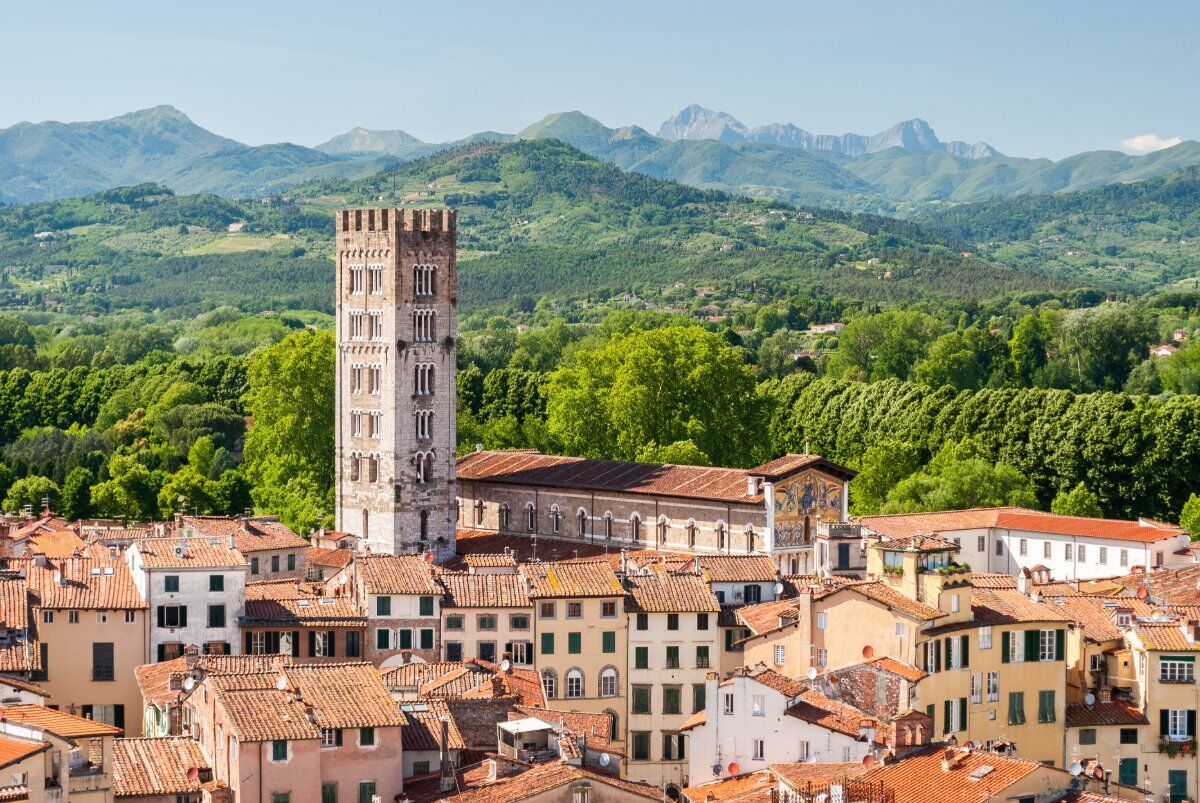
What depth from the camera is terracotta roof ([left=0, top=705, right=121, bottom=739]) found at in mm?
42219

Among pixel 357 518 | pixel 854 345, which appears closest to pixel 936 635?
pixel 357 518

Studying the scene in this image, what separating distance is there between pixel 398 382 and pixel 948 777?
1759 inches

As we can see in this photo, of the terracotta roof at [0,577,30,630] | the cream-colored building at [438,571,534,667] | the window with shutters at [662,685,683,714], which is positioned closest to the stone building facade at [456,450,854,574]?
the window with shutters at [662,685,683,714]

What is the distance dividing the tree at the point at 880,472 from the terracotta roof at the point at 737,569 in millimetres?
33874

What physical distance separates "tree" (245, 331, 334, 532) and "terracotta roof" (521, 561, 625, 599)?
3998 cm

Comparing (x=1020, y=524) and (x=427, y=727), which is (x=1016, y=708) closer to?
(x=427, y=727)

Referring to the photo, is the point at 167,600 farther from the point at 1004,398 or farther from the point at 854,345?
the point at 854,345

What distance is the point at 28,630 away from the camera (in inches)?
2210

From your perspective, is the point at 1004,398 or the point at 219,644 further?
the point at 1004,398

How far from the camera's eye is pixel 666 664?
2341 inches


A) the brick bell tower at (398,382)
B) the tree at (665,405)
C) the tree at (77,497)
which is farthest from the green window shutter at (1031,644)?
the tree at (77,497)

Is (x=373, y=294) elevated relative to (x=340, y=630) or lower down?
elevated

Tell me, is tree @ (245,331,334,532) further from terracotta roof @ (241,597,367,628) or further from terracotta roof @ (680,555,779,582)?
terracotta roof @ (241,597,367,628)

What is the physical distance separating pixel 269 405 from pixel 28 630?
52865mm
